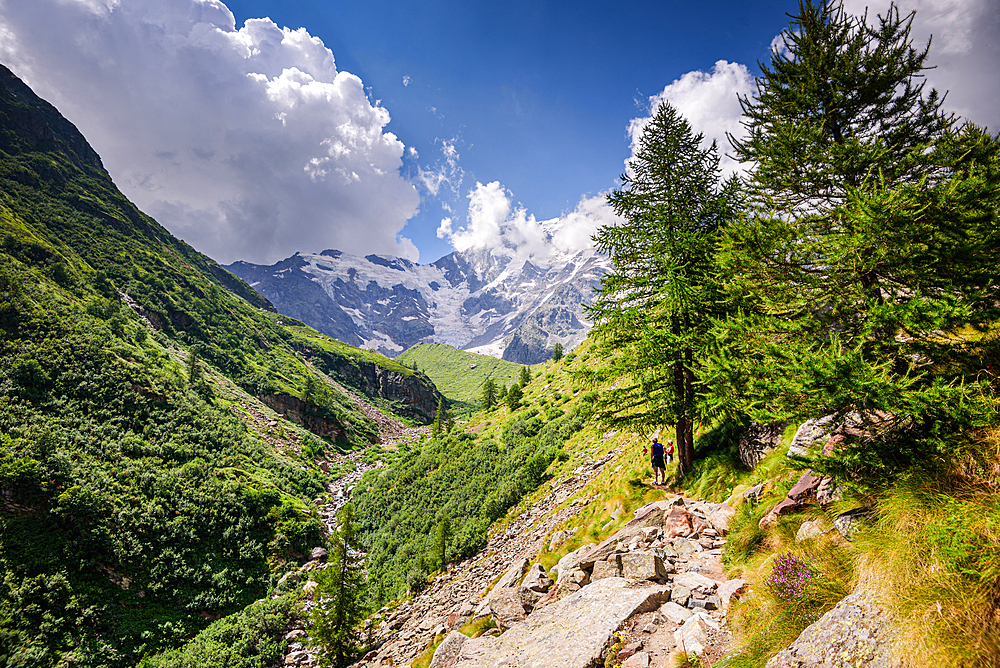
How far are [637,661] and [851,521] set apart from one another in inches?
151

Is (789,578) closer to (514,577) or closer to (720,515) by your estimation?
(720,515)

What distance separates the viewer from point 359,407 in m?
109

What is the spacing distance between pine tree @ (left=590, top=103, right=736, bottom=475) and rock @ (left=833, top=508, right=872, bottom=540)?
5.88 m

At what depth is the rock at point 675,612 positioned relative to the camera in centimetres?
586

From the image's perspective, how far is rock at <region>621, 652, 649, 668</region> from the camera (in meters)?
5.27

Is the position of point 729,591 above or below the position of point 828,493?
below

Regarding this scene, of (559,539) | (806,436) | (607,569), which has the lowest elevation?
(559,539)

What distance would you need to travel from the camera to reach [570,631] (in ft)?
22.9

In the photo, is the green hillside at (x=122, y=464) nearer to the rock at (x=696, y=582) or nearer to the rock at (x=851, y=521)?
the rock at (x=696, y=582)

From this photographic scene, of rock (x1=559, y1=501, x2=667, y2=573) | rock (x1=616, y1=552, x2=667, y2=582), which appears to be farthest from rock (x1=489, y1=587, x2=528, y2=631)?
rock (x1=616, y1=552, x2=667, y2=582)

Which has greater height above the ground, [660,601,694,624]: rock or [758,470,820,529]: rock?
[758,470,820,529]: rock


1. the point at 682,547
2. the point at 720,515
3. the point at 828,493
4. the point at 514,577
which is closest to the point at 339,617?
the point at 514,577

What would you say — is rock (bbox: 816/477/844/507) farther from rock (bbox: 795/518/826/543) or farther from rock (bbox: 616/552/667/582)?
rock (bbox: 616/552/667/582)

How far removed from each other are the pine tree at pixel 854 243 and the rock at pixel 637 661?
4377mm
